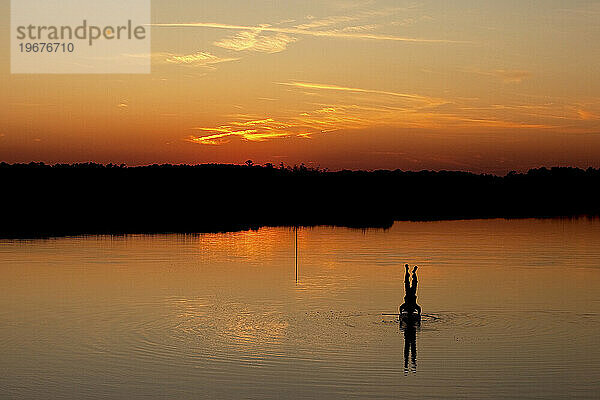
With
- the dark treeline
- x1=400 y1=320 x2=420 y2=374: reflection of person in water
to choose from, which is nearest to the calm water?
x1=400 y1=320 x2=420 y2=374: reflection of person in water

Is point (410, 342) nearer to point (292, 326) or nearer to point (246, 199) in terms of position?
point (292, 326)

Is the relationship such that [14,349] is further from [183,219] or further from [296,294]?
[183,219]

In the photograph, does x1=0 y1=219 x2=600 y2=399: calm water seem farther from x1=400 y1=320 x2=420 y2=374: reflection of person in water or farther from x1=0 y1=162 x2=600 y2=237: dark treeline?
x1=0 y1=162 x2=600 y2=237: dark treeline

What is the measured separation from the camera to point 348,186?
553ft

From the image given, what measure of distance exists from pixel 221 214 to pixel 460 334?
3827 inches

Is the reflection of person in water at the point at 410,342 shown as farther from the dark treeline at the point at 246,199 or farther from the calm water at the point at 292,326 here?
the dark treeline at the point at 246,199

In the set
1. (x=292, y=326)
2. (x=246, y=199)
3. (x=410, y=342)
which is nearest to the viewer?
(x=410, y=342)

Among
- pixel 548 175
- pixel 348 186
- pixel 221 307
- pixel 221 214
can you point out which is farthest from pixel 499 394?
pixel 548 175

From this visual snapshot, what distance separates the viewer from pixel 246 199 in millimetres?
146625

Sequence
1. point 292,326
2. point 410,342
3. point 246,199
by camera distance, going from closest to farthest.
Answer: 1. point 410,342
2. point 292,326
3. point 246,199

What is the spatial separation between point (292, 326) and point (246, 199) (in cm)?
11587

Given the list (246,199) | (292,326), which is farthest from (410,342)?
(246,199)

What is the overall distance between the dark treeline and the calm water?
126ft

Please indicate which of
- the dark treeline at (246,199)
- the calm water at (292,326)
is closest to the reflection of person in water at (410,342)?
the calm water at (292,326)
